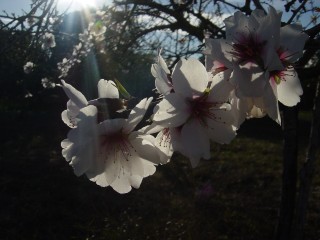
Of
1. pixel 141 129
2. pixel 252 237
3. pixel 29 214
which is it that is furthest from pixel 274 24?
pixel 29 214

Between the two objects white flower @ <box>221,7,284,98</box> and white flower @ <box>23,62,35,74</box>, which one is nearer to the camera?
white flower @ <box>221,7,284,98</box>

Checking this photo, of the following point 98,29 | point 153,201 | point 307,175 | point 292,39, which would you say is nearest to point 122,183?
point 292,39

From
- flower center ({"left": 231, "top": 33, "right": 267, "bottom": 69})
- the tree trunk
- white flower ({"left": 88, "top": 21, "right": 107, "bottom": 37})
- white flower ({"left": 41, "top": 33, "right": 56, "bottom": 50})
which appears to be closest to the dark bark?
the tree trunk

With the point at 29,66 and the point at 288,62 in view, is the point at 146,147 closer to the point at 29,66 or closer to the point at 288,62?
the point at 288,62

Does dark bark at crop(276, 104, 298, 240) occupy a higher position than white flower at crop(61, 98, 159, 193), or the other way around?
white flower at crop(61, 98, 159, 193)

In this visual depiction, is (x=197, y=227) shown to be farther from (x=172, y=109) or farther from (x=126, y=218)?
(x=172, y=109)

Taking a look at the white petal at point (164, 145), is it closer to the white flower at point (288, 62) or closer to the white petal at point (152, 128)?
the white petal at point (152, 128)

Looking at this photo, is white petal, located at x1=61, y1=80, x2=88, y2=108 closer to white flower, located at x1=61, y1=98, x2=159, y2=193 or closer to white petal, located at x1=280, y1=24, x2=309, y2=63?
white flower, located at x1=61, y1=98, x2=159, y2=193

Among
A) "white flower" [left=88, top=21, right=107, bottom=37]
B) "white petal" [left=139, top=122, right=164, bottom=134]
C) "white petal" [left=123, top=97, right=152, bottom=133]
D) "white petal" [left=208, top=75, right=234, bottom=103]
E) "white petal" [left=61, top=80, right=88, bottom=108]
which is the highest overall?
"white flower" [left=88, top=21, right=107, bottom=37]
